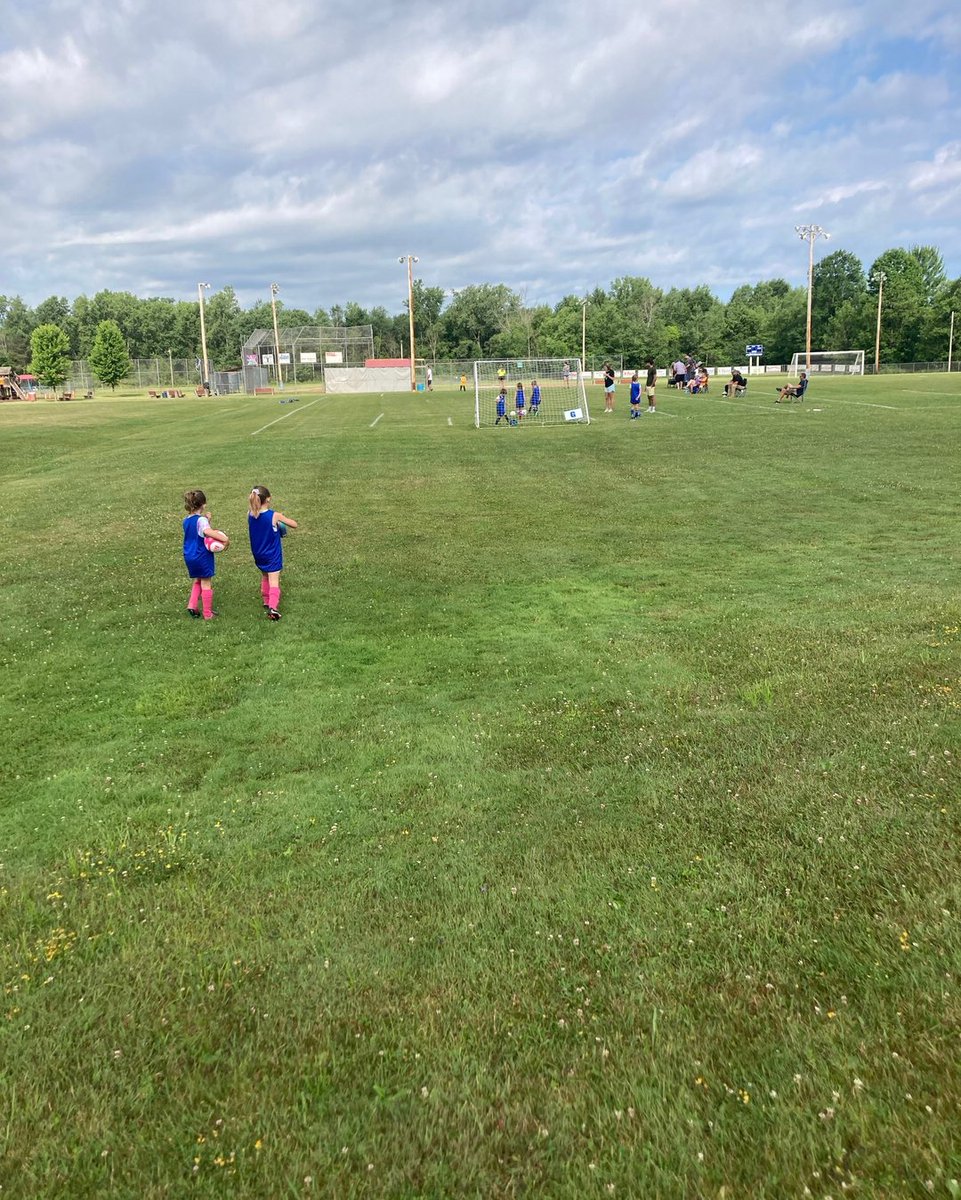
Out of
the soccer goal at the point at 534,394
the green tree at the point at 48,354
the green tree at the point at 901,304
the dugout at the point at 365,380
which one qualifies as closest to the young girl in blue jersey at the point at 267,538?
the soccer goal at the point at 534,394

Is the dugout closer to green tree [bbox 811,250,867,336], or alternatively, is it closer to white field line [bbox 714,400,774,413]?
white field line [bbox 714,400,774,413]

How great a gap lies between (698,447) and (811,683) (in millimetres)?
Answer: 18507

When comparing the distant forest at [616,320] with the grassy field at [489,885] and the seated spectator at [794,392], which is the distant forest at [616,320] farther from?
the grassy field at [489,885]

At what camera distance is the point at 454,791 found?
18.4ft

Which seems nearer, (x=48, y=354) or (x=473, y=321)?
(x=48, y=354)

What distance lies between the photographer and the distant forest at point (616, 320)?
351 ft

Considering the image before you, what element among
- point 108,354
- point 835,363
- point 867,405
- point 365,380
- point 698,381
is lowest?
point 867,405

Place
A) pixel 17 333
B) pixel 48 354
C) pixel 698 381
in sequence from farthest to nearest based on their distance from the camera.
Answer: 1. pixel 17 333
2. pixel 48 354
3. pixel 698 381

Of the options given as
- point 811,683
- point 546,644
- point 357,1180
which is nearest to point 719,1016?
point 357,1180

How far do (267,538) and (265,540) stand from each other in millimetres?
35

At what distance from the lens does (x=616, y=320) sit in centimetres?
11725

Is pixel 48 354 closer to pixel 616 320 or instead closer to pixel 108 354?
pixel 108 354

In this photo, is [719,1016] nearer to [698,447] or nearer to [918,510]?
[918,510]

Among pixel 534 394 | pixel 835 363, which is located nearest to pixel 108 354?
pixel 534 394
